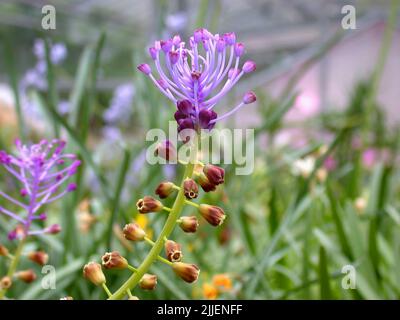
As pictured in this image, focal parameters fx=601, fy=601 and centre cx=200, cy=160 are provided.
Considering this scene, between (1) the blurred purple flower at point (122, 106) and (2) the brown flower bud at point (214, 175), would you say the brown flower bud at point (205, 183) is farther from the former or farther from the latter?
(1) the blurred purple flower at point (122, 106)

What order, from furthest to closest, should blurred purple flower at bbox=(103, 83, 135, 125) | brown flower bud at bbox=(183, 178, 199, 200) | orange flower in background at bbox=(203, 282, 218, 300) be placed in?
blurred purple flower at bbox=(103, 83, 135, 125) < orange flower in background at bbox=(203, 282, 218, 300) < brown flower bud at bbox=(183, 178, 199, 200)

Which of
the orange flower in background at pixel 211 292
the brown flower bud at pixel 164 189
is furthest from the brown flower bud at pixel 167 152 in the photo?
the orange flower in background at pixel 211 292

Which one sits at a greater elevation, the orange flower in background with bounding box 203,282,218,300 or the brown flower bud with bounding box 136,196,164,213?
the brown flower bud with bounding box 136,196,164,213

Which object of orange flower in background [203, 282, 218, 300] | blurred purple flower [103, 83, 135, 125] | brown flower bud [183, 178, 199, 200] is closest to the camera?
brown flower bud [183, 178, 199, 200]

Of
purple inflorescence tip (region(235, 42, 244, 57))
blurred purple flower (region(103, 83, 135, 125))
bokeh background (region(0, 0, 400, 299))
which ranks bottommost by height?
bokeh background (region(0, 0, 400, 299))

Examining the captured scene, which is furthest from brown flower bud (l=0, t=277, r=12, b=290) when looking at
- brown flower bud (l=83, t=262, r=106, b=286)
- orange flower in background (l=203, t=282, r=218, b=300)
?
orange flower in background (l=203, t=282, r=218, b=300)

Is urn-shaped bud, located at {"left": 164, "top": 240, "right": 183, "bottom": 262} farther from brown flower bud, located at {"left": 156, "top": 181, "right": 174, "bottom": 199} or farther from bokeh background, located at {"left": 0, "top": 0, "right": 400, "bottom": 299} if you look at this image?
bokeh background, located at {"left": 0, "top": 0, "right": 400, "bottom": 299}

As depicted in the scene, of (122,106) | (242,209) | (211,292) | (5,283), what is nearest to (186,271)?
(5,283)

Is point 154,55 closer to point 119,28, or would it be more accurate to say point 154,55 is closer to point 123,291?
point 123,291
